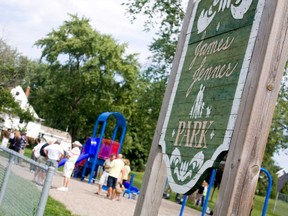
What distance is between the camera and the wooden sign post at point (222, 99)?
13.6 feet

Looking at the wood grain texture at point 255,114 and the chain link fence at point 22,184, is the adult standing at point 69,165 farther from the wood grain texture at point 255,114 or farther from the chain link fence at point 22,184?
the wood grain texture at point 255,114

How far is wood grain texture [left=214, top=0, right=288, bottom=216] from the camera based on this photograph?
4.10 metres

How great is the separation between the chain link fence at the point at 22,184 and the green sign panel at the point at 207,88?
1499mm

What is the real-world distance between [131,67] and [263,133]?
5126 cm

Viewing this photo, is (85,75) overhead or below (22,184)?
overhead

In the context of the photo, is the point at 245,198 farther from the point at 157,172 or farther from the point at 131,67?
the point at 131,67

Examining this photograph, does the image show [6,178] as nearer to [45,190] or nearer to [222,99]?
[45,190]

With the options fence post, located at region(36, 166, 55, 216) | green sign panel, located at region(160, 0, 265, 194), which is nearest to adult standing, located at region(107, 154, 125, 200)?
fence post, located at region(36, 166, 55, 216)

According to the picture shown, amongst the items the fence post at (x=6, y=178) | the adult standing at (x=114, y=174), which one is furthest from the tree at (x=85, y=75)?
the fence post at (x=6, y=178)

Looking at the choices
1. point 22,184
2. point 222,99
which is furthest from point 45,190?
point 222,99

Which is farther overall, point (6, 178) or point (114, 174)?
point (114, 174)

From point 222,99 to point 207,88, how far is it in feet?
1.14

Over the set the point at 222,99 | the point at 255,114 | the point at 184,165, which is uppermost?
the point at 222,99

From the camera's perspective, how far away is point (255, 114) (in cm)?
415
